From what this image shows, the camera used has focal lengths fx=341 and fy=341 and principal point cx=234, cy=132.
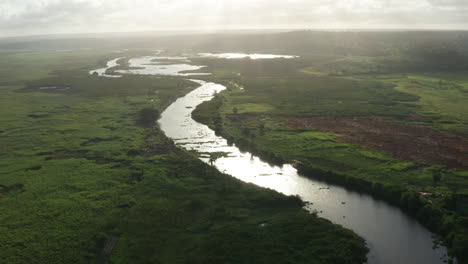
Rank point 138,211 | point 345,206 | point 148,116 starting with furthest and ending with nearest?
point 148,116 → point 345,206 → point 138,211

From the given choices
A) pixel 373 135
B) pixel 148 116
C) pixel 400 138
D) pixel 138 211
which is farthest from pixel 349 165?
pixel 148 116

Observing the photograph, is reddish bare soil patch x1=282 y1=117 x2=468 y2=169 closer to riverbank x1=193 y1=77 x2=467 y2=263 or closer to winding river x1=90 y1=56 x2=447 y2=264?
riverbank x1=193 y1=77 x2=467 y2=263

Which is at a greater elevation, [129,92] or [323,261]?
[129,92]

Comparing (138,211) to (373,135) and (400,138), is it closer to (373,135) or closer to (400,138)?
(373,135)

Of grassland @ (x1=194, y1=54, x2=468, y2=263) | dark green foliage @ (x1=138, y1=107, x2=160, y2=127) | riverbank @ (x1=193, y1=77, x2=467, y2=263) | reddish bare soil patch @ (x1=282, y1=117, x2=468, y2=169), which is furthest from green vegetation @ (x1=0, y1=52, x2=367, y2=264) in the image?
reddish bare soil patch @ (x1=282, y1=117, x2=468, y2=169)

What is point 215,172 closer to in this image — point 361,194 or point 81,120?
point 361,194

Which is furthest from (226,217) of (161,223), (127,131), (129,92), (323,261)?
(129,92)
